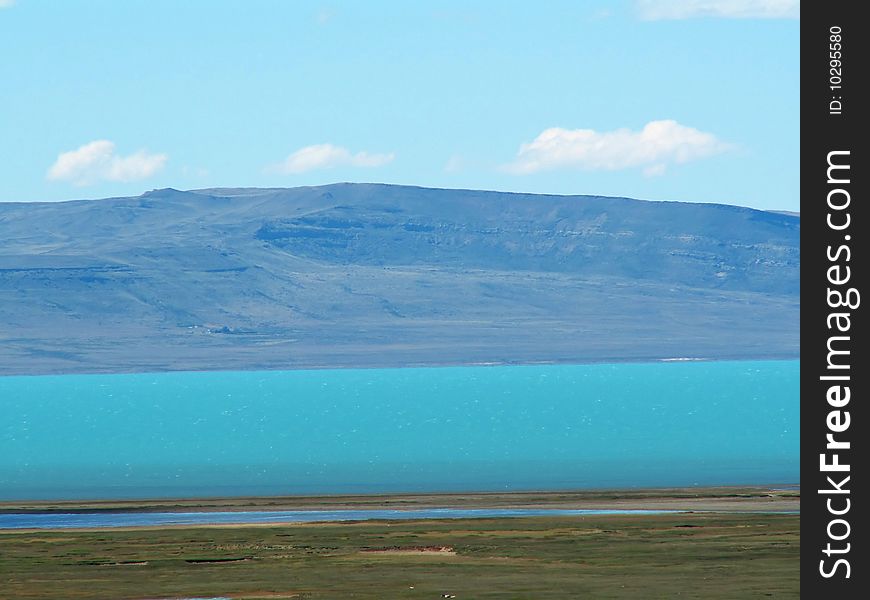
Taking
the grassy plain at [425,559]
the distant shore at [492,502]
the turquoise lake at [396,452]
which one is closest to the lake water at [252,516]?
the distant shore at [492,502]

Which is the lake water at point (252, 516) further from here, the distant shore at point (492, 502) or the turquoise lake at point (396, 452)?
the turquoise lake at point (396, 452)

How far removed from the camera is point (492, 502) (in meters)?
61.7

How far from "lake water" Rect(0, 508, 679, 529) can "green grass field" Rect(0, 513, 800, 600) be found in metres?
4.29

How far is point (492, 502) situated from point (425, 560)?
25.6 m

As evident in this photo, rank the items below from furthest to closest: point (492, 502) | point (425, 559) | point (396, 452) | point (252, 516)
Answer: point (396, 452) → point (492, 502) → point (252, 516) → point (425, 559)

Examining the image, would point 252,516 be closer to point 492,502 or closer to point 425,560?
point 492,502

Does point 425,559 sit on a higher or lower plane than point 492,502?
higher

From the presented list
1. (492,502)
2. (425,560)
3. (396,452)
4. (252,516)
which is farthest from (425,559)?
(396,452)

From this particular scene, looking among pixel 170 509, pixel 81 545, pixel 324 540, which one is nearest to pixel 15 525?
pixel 170 509
